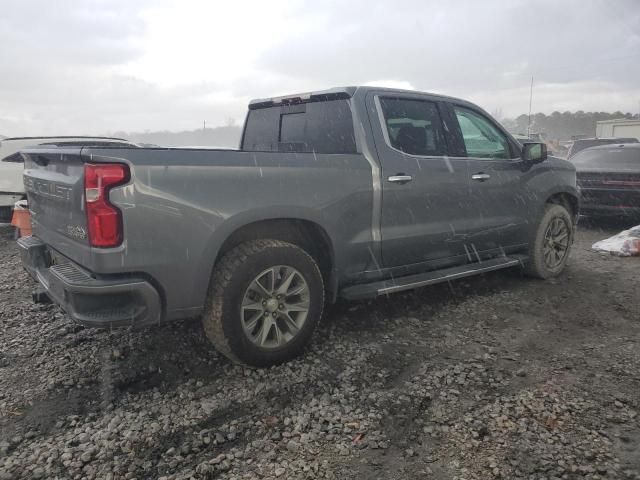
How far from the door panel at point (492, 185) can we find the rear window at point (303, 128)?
3.90 ft

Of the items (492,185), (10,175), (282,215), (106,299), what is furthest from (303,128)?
(10,175)

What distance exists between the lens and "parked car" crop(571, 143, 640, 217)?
757 centimetres

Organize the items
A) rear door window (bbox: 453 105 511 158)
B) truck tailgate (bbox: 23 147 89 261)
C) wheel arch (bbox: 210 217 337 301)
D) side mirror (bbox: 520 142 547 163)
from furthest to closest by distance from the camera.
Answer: side mirror (bbox: 520 142 547 163)
rear door window (bbox: 453 105 511 158)
wheel arch (bbox: 210 217 337 301)
truck tailgate (bbox: 23 147 89 261)

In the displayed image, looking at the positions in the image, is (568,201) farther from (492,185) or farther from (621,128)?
(621,128)

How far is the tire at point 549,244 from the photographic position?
5.05m

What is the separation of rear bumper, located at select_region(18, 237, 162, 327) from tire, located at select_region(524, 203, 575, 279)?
12.8 feet

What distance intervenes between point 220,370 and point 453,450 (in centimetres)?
156

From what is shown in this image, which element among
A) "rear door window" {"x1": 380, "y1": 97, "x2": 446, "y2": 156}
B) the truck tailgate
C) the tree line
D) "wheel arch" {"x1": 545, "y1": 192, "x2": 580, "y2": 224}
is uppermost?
the tree line

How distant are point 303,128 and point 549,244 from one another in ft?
9.76

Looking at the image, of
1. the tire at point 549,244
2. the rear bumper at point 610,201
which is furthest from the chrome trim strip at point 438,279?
the rear bumper at point 610,201

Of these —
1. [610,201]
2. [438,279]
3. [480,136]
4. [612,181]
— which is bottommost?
[438,279]

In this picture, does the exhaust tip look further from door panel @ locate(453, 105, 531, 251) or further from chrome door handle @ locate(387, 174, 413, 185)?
door panel @ locate(453, 105, 531, 251)

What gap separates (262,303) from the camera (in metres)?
3.11

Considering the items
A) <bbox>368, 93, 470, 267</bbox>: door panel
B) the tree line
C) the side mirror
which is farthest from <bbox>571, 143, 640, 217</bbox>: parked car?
the tree line
